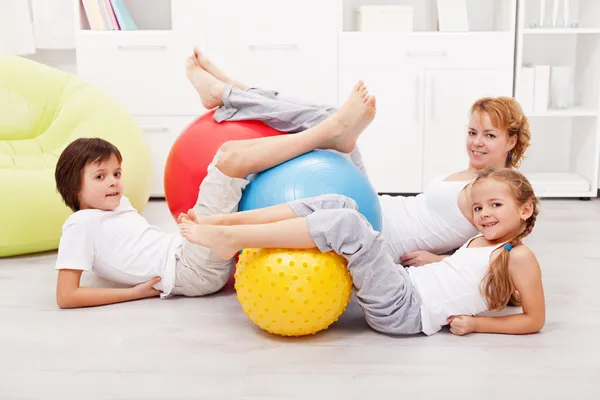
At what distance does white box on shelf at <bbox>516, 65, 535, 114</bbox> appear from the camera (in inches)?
147

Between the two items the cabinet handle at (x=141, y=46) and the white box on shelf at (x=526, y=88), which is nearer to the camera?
the cabinet handle at (x=141, y=46)

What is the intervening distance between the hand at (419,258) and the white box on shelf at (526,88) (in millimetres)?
1609

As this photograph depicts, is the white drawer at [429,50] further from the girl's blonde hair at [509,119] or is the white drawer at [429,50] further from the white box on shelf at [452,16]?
the girl's blonde hair at [509,119]

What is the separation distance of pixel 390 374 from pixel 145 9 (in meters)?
2.87

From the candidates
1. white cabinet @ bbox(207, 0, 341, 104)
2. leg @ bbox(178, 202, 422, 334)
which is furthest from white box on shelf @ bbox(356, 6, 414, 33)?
leg @ bbox(178, 202, 422, 334)

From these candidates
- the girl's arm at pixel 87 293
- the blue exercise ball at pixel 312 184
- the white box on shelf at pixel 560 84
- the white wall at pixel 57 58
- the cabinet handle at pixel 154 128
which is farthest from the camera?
the white wall at pixel 57 58

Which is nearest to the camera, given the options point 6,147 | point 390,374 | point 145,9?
point 390,374

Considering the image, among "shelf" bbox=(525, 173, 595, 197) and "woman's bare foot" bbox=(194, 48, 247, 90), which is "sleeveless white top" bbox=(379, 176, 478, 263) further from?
"shelf" bbox=(525, 173, 595, 197)

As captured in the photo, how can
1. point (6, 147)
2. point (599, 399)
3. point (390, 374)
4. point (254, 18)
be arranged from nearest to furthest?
point (599, 399)
point (390, 374)
point (6, 147)
point (254, 18)

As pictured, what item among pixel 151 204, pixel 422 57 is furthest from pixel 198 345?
pixel 422 57

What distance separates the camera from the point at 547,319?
2.16 m

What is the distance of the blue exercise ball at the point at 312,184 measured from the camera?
206 centimetres

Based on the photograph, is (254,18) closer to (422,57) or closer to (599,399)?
(422,57)

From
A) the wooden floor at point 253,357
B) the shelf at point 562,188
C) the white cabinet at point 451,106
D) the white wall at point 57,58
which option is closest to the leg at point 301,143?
the wooden floor at point 253,357
